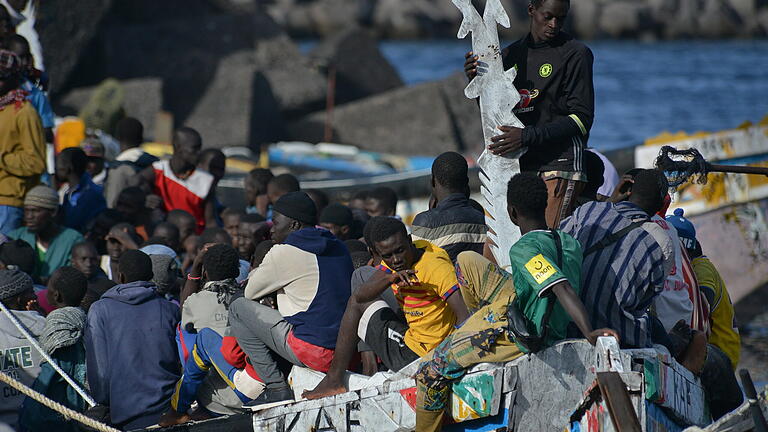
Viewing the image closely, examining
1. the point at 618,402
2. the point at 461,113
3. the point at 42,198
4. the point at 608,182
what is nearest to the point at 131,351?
the point at 42,198

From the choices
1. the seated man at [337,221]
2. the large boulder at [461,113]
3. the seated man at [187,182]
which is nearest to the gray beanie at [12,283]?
the seated man at [337,221]

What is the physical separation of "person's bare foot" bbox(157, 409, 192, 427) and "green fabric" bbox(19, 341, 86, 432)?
0.48 m

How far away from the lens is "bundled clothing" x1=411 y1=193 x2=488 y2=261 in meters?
7.08

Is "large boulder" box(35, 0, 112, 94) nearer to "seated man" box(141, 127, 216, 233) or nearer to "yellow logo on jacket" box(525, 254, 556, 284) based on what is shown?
"seated man" box(141, 127, 216, 233)

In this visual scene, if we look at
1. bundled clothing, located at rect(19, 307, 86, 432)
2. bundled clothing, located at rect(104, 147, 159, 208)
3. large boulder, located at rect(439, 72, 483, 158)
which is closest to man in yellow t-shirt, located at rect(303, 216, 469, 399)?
bundled clothing, located at rect(19, 307, 86, 432)

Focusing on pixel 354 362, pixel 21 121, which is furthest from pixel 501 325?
pixel 21 121

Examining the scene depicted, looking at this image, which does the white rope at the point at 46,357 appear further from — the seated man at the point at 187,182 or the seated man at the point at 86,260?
the seated man at the point at 187,182

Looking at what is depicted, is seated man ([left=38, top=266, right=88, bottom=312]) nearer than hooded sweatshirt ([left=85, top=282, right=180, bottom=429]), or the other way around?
hooded sweatshirt ([left=85, top=282, right=180, bottom=429])

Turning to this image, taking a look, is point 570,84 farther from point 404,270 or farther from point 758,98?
point 758,98

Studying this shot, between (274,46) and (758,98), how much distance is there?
22.2 m

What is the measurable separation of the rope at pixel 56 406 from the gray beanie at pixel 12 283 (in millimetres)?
819

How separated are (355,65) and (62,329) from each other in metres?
15.0

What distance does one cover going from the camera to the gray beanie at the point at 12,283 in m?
7.09

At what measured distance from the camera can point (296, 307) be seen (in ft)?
22.0
